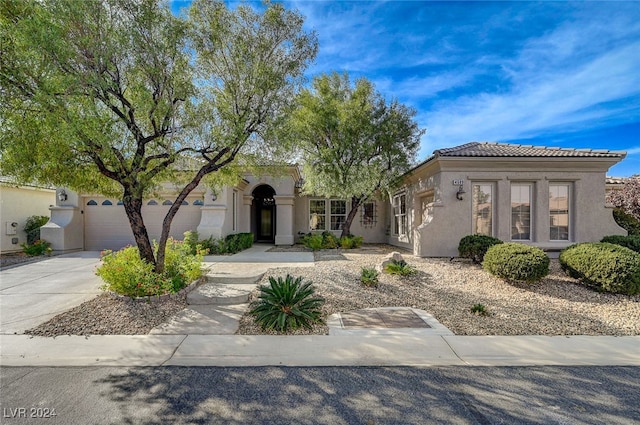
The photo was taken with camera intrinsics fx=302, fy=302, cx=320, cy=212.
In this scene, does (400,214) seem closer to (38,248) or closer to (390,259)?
(390,259)

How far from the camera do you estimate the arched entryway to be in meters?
19.2

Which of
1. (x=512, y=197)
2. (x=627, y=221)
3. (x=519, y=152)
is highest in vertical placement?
(x=519, y=152)

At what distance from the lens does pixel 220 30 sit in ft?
21.2

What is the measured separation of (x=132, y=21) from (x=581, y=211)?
14.5 metres

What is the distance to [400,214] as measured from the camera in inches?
623

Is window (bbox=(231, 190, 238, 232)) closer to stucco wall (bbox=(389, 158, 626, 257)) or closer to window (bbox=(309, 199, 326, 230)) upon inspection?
window (bbox=(309, 199, 326, 230))

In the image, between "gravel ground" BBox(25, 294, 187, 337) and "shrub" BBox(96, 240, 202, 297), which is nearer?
"gravel ground" BBox(25, 294, 187, 337)

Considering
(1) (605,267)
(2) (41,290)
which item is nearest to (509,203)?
(1) (605,267)

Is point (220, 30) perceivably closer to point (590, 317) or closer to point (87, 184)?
point (87, 184)

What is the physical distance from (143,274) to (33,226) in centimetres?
1236

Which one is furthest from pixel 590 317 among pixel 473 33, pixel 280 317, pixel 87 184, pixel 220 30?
pixel 87 184

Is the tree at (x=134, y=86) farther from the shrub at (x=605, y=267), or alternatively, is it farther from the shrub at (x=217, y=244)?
the shrub at (x=605, y=267)

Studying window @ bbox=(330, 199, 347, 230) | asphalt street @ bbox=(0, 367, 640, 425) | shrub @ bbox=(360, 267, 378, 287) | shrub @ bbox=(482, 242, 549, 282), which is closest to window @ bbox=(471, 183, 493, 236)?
shrub @ bbox=(482, 242, 549, 282)

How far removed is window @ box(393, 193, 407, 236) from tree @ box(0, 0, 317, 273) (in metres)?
9.67
